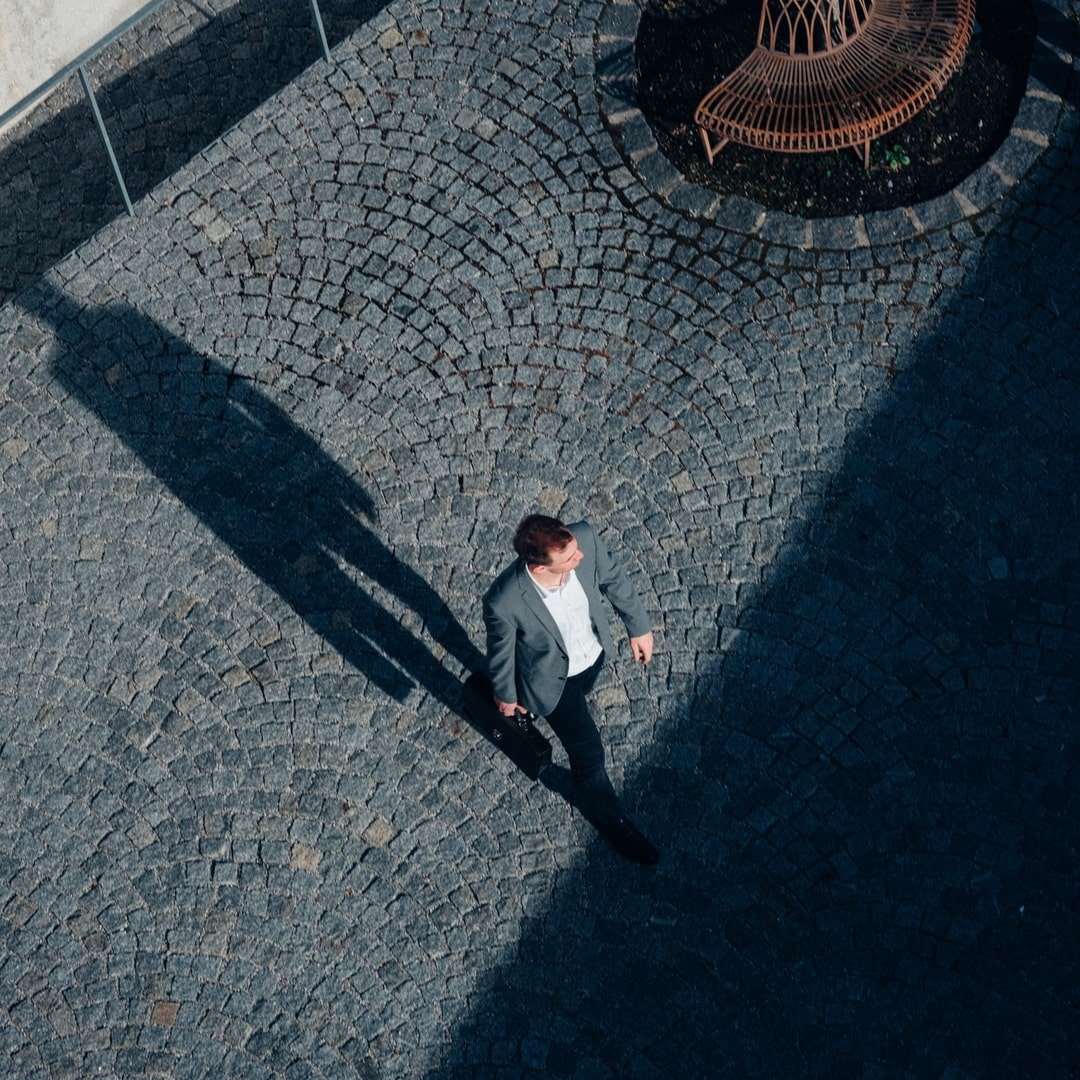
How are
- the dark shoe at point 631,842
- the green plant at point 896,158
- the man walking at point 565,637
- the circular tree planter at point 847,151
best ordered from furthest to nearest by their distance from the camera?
1. the green plant at point 896,158
2. the circular tree planter at point 847,151
3. the dark shoe at point 631,842
4. the man walking at point 565,637

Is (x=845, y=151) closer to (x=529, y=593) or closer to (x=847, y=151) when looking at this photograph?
(x=847, y=151)

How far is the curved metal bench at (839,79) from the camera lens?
389 inches

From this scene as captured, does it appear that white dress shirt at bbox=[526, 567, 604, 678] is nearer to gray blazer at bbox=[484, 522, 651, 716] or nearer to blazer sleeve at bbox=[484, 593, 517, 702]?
gray blazer at bbox=[484, 522, 651, 716]

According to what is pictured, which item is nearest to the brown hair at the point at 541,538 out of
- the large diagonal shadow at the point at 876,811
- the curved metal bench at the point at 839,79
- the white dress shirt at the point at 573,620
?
the white dress shirt at the point at 573,620

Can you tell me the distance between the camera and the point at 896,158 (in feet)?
32.9

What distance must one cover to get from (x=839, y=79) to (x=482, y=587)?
406cm

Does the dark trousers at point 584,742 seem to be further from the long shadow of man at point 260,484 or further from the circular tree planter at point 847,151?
the circular tree planter at point 847,151

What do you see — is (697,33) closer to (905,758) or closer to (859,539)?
(859,539)

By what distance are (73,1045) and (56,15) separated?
24.7ft

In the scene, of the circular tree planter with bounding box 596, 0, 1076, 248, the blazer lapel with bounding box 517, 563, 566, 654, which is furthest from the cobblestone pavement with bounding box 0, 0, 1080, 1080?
the blazer lapel with bounding box 517, 563, 566, 654

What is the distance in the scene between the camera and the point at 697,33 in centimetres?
1063

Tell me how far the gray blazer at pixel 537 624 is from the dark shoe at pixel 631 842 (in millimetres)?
750

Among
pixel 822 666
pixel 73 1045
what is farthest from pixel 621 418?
pixel 73 1045

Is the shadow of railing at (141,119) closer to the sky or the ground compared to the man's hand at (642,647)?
closer to the sky
